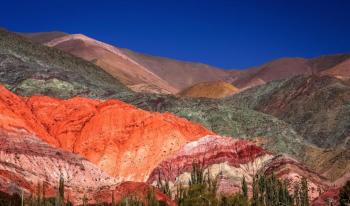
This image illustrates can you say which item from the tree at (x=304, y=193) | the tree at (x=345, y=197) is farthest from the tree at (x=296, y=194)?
the tree at (x=345, y=197)

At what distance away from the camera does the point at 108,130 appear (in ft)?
397

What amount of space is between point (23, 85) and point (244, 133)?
163ft

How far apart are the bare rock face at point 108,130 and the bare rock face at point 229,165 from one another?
9.70ft

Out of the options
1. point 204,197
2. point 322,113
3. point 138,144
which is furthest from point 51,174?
point 322,113

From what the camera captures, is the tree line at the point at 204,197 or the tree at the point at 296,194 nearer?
the tree line at the point at 204,197

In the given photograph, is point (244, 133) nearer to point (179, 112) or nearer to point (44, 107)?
point (179, 112)

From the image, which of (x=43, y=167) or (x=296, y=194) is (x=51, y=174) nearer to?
(x=43, y=167)

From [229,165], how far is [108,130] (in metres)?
21.9

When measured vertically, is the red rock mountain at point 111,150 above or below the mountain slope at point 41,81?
below

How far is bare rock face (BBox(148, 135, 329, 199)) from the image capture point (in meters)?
108

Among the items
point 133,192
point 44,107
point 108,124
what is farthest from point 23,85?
point 133,192

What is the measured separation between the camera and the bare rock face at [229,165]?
108 m

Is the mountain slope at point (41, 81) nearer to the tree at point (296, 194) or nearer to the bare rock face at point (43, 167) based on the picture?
the bare rock face at point (43, 167)

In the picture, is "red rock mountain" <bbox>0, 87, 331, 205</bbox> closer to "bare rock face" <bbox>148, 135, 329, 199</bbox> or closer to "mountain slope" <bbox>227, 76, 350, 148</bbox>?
"bare rock face" <bbox>148, 135, 329, 199</bbox>
